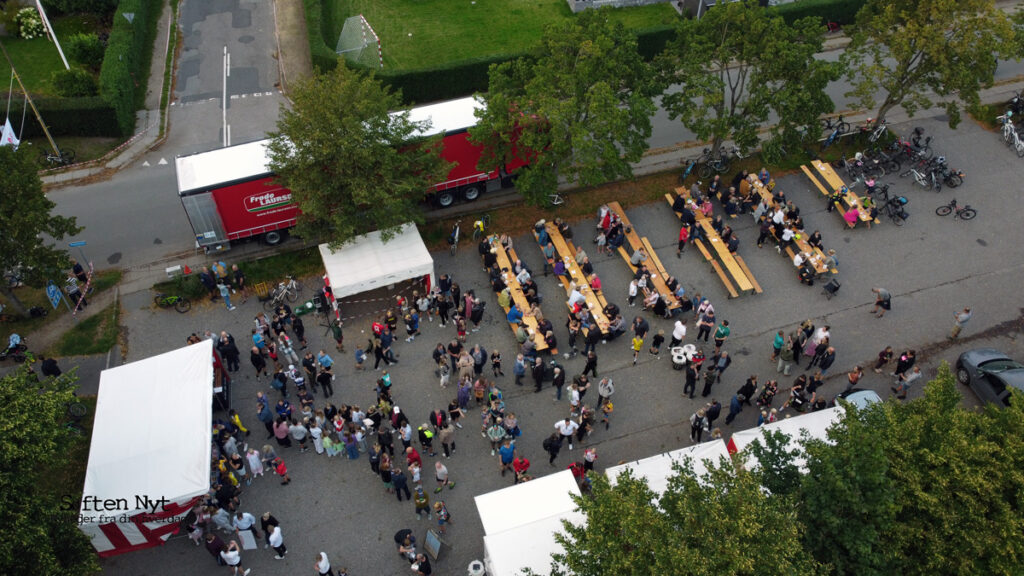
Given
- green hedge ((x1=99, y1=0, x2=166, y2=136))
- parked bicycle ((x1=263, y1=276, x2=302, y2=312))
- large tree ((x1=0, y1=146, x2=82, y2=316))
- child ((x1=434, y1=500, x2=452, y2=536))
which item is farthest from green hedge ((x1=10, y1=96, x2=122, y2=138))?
child ((x1=434, y1=500, x2=452, y2=536))

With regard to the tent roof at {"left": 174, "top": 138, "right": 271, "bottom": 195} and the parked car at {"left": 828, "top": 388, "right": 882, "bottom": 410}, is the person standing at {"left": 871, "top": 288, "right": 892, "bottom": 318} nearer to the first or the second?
the parked car at {"left": 828, "top": 388, "right": 882, "bottom": 410}

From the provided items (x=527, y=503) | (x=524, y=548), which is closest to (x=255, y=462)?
(x=527, y=503)

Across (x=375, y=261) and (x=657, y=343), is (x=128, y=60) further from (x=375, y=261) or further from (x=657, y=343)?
(x=657, y=343)

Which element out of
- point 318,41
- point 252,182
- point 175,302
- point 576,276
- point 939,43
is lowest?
point 576,276

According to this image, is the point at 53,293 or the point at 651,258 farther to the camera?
the point at 651,258

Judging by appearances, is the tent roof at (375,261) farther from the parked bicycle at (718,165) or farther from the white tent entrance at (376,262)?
the parked bicycle at (718,165)

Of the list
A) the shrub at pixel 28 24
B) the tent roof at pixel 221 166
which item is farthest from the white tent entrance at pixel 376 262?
the shrub at pixel 28 24

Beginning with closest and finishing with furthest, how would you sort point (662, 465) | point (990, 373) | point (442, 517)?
point (662, 465), point (442, 517), point (990, 373)
